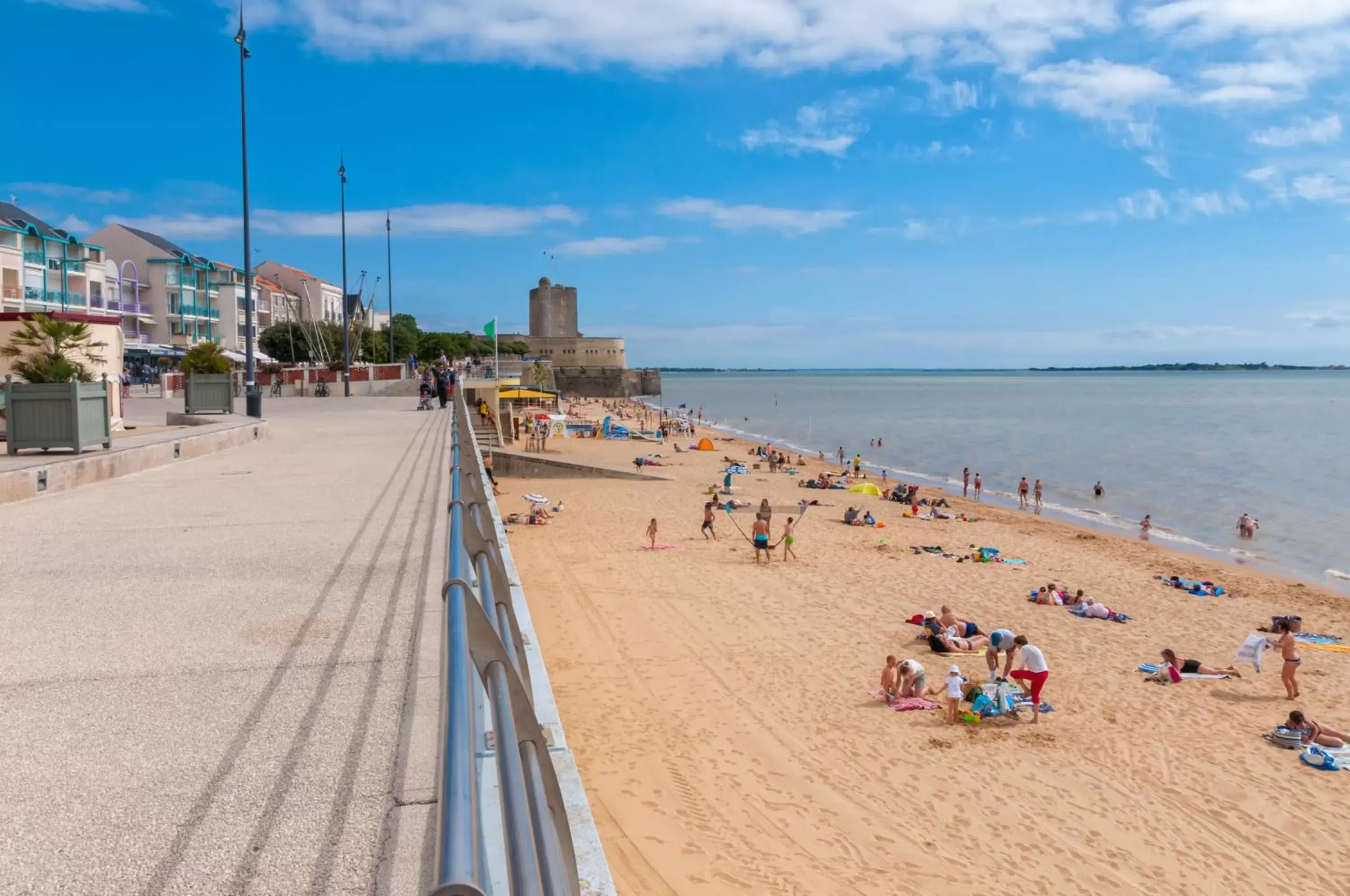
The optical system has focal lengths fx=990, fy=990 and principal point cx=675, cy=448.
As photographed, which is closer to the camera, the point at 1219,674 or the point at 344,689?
the point at 344,689

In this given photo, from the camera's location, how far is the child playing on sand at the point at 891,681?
11.3 metres

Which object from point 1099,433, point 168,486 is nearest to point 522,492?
point 168,486

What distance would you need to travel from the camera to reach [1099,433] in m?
68.7

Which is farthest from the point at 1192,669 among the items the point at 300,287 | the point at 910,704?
the point at 300,287

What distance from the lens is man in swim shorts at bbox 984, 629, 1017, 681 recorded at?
11992mm

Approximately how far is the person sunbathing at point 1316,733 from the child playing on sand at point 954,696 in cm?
354

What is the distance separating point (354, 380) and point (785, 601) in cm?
2929

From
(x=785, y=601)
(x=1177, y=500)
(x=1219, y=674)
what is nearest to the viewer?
(x=1219, y=674)

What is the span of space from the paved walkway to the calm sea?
21.5m

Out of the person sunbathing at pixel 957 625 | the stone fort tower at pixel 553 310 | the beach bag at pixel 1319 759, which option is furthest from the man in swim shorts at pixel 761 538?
the stone fort tower at pixel 553 310

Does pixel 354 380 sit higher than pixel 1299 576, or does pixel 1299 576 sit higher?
pixel 354 380

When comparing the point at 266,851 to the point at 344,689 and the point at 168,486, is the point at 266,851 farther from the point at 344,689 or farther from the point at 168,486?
the point at 168,486

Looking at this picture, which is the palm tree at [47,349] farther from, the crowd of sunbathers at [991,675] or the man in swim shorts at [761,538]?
the crowd of sunbathers at [991,675]

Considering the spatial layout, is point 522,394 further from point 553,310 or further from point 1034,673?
point 553,310
